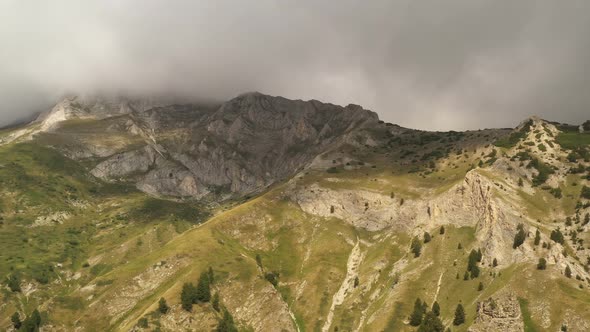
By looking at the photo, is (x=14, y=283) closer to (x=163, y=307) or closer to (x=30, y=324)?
(x=30, y=324)

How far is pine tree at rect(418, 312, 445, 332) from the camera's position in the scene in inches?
5113

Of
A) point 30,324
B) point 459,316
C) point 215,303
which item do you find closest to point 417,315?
point 459,316

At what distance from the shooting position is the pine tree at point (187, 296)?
152 metres

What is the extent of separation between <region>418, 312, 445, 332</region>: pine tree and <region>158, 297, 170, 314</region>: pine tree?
78286 millimetres

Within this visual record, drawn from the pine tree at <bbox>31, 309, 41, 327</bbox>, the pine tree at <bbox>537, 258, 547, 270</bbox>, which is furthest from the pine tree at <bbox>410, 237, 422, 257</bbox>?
the pine tree at <bbox>31, 309, 41, 327</bbox>

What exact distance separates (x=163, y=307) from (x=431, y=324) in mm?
82428

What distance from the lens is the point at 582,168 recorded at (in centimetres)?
18312

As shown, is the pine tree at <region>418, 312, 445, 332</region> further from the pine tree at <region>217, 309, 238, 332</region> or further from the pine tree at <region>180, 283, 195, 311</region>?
the pine tree at <region>180, 283, 195, 311</region>

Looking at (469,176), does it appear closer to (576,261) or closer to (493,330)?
(576,261)

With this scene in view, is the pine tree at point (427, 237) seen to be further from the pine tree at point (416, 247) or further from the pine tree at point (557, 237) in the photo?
the pine tree at point (557, 237)

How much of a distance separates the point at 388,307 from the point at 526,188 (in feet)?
253

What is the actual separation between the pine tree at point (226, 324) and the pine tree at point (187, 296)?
37.4ft

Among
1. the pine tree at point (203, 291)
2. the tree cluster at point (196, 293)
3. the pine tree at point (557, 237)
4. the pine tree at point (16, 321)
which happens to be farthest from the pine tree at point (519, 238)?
the pine tree at point (16, 321)

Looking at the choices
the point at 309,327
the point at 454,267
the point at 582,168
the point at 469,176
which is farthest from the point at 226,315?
the point at 582,168
